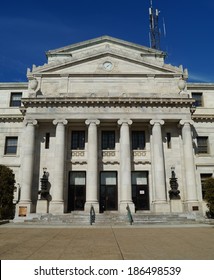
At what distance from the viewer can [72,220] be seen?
2211 cm

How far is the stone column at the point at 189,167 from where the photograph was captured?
86.0ft

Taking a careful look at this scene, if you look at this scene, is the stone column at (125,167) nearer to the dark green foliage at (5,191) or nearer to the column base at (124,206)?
the column base at (124,206)

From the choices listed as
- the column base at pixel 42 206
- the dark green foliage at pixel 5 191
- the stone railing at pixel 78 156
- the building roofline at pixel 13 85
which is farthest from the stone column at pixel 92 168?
the building roofline at pixel 13 85

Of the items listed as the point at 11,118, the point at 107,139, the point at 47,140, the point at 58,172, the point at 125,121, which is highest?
the point at 11,118

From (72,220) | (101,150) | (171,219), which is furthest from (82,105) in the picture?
(171,219)

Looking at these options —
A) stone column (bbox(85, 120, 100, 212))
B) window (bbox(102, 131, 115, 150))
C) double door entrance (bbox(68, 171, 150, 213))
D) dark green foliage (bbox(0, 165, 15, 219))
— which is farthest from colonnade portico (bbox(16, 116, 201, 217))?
window (bbox(102, 131, 115, 150))

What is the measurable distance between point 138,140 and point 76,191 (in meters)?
8.59

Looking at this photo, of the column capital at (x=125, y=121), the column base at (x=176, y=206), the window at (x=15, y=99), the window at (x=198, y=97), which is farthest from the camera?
the window at (x=198, y=97)

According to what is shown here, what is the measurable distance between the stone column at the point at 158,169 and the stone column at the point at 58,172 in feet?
29.5

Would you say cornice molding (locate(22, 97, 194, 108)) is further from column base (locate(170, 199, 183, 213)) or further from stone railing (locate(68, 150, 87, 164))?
column base (locate(170, 199, 183, 213))

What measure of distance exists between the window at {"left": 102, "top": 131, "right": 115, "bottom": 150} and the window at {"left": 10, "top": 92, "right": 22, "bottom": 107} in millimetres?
11515

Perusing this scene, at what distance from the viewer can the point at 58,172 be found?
26.7 meters

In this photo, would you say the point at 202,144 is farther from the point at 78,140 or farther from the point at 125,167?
the point at 78,140

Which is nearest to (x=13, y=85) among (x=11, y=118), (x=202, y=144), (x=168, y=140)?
(x=11, y=118)
